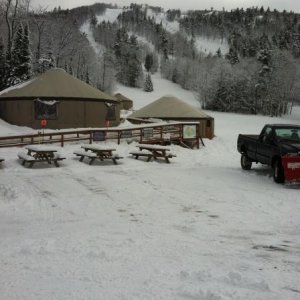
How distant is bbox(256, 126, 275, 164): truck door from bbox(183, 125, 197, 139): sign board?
882cm

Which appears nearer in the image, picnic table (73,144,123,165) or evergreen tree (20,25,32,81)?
picnic table (73,144,123,165)

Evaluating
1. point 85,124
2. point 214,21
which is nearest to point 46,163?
point 85,124

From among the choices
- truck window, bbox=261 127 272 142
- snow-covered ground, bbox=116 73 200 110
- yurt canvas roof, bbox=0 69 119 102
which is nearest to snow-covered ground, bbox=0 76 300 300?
truck window, bbox=261 127 272 142

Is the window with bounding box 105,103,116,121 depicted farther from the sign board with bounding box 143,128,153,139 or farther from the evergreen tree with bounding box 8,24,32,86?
the evergreen tree with bounding box 8,24,32,86

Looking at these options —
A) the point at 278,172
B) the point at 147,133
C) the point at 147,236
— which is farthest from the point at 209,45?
the point at 147,236

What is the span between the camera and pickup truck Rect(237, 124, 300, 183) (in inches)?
431

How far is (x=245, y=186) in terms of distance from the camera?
11.1 metres

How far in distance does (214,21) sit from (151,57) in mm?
80200

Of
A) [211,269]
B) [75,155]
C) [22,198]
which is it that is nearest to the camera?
[211,269]

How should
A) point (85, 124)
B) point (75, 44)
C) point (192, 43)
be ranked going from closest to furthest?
point (85, 124)
point (75, 44)
point (192, 43)

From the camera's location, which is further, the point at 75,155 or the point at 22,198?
the point at 75,155

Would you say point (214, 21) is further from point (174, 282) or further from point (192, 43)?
point (174, 282)

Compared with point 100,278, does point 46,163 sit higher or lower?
lower

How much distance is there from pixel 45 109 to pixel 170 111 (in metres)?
8.51
